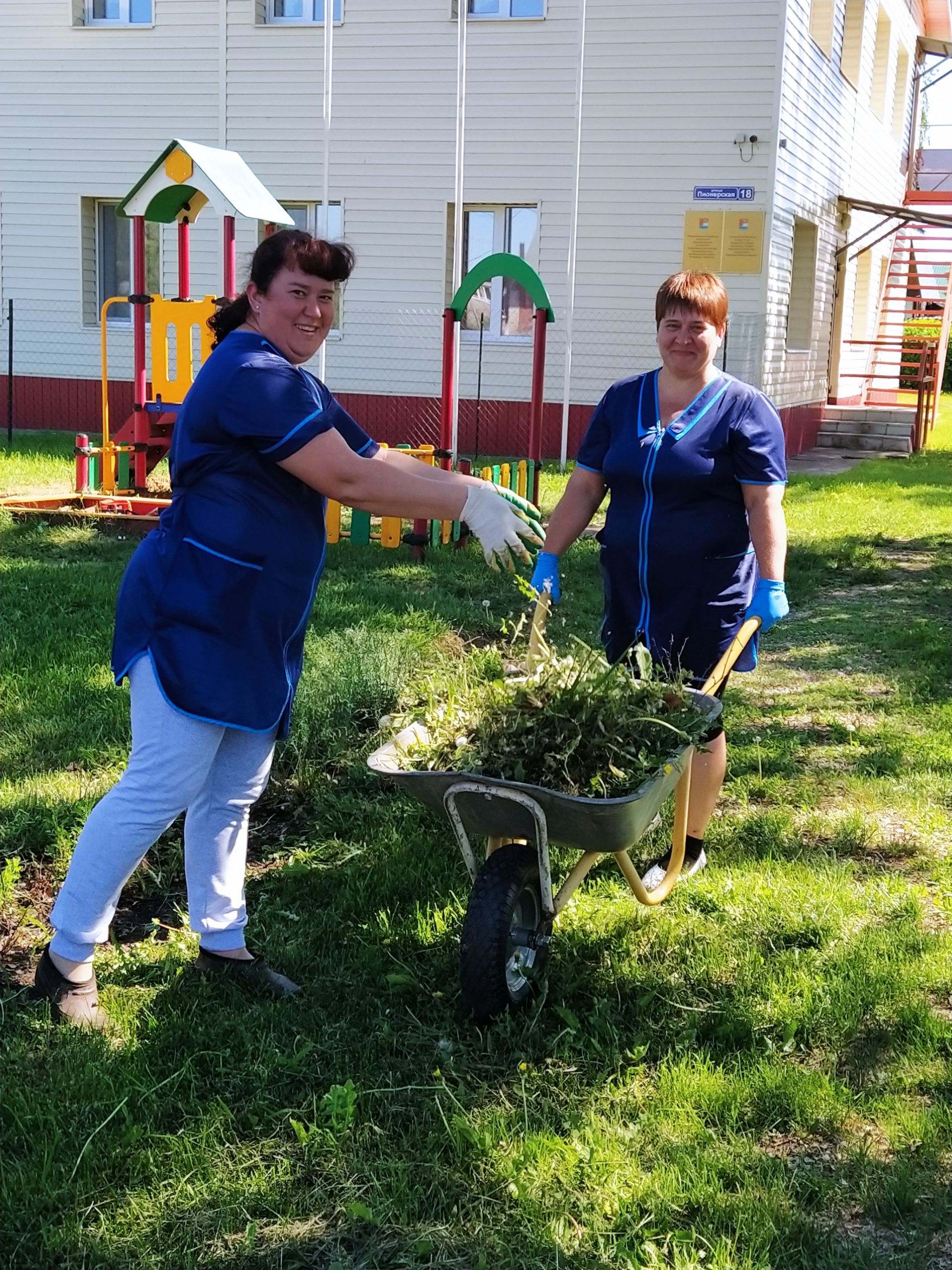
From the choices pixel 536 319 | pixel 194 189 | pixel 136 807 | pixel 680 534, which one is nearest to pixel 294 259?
pixel 136 807

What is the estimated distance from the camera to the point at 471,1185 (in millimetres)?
2656

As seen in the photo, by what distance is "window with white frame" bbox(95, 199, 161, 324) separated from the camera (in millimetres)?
17125

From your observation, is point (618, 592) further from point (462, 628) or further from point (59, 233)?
point (59, 233)

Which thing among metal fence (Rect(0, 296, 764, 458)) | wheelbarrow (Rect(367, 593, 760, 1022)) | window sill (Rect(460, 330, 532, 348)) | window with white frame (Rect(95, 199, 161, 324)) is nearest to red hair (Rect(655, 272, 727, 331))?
wheelbarrow (Rect(367, 593, 760, 1022))

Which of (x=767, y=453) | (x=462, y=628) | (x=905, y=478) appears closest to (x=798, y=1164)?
(x=767, y=453)

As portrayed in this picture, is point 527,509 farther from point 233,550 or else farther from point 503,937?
point 503,937

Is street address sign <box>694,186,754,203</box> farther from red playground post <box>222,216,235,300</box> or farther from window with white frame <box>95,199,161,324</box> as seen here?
window with white frame <box>95,199,161,324</box>

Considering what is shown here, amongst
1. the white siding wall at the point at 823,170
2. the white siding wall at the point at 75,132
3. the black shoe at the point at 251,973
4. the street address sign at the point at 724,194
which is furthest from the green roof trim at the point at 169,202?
the black shoe at the point at 251,973

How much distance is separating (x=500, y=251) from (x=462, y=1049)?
14.2 metres

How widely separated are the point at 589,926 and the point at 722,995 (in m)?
0.49

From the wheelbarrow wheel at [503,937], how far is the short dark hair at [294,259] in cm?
148

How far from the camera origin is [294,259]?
3.07 metres

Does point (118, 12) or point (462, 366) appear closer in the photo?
point (462, 366)

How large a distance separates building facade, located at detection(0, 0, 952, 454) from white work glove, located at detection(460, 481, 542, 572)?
11269 millimetres
